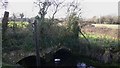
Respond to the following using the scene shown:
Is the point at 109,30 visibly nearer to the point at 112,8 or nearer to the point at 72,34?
the point at 112,8

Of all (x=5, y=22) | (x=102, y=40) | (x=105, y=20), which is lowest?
(x=102, y=40)

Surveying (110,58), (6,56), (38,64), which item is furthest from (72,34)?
(6,56)

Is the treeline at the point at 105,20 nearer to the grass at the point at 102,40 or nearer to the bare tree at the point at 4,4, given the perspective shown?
the grass at the point at 102,40

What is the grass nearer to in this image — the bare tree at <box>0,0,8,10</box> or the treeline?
the treeline

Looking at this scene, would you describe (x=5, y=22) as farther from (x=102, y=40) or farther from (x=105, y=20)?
(x=105, y=20)

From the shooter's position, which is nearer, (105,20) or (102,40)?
(102,40)

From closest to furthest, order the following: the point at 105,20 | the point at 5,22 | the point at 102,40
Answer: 1. the point at 5,22
2. the point at 102,40
3. the point at 105,20

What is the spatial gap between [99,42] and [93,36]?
107 centimetres

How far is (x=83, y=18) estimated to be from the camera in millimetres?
10164

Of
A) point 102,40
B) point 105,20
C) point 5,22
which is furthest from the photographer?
point 105,20

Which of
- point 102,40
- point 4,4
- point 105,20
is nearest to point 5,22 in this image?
point 4,4

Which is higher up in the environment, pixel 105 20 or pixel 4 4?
pixel 4 4

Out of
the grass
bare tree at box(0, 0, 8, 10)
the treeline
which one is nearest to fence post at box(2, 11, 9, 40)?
bare tree at box(0, 0, 8, 10)

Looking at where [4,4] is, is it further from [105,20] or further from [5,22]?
[105,20]
